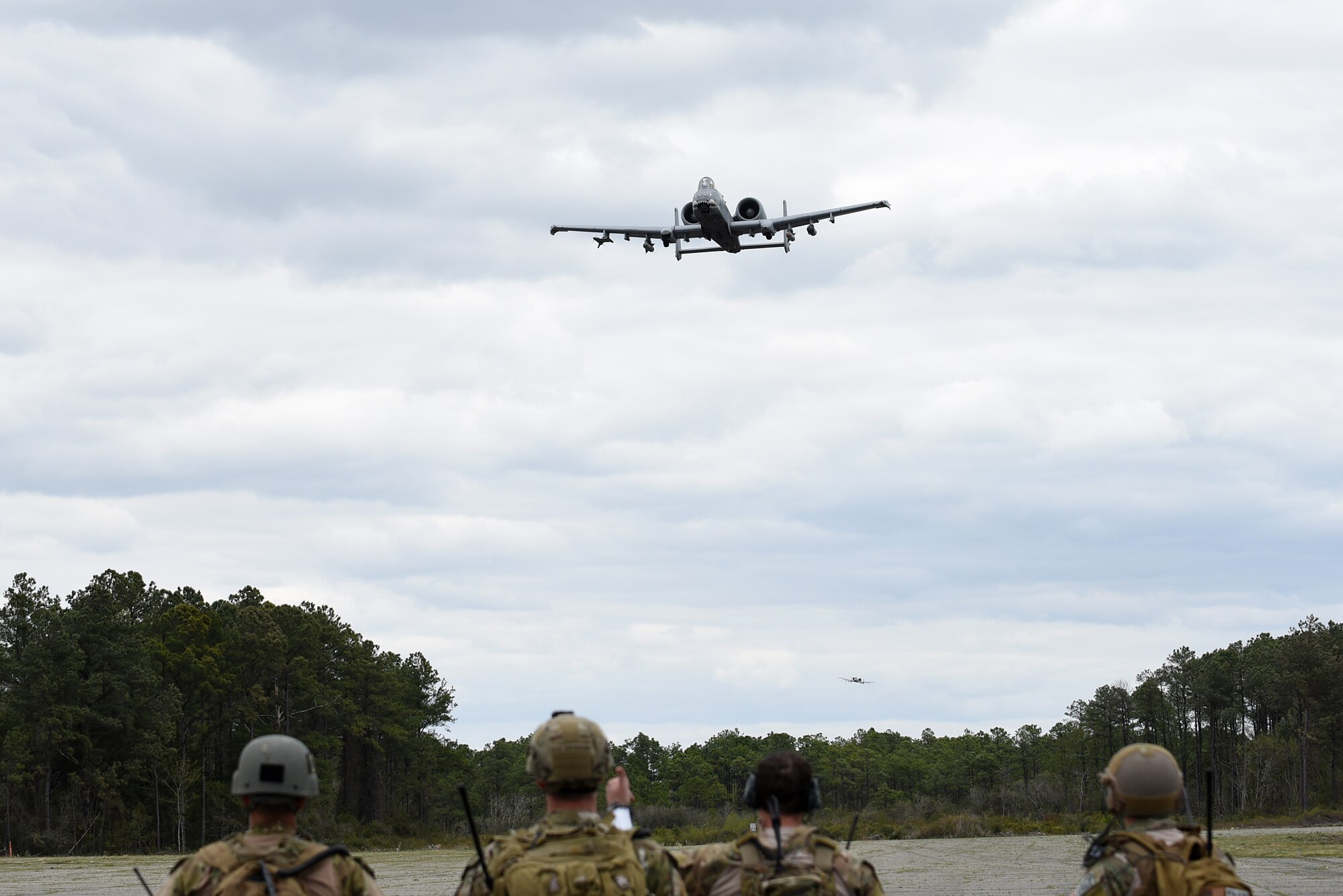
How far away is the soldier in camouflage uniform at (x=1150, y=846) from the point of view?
230 inches

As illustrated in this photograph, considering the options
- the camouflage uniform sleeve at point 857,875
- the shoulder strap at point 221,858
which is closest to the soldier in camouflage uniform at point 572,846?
the camouflage uniform sleeve at point 857,875

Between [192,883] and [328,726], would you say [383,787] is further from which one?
[192,883]

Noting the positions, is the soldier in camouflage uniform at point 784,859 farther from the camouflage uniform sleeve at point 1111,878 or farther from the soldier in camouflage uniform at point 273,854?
the soldier in camouflage uniform at point 273,854

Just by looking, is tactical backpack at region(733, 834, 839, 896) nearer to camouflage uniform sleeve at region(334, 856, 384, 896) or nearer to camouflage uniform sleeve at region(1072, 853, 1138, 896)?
camouflage uniform sleeve at region(1072, 853, 1138, 896)

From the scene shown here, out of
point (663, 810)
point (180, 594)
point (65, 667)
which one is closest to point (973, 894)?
point (663, 810)

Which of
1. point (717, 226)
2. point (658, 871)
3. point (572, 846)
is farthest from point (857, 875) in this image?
point (717, 226)

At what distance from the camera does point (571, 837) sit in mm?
5734

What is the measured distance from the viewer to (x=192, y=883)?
568 centimetres

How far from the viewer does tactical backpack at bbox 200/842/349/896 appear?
18.3 ft

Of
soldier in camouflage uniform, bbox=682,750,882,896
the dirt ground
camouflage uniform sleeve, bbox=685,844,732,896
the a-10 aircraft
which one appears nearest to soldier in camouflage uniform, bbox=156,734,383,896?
camouflage uniform sleeve, bbox=685,844,732,896

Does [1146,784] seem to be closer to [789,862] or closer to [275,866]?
[789,862]

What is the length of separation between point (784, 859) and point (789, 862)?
0.08ft

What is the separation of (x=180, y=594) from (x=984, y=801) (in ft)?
198

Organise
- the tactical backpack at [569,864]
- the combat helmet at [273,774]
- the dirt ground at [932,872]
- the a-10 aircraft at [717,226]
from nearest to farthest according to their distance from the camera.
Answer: the tactical backpack at [569,864]
the combat helmet at [273,774]
the dirt ground at [932,872]
the a-10 aircraft at [717,226]
